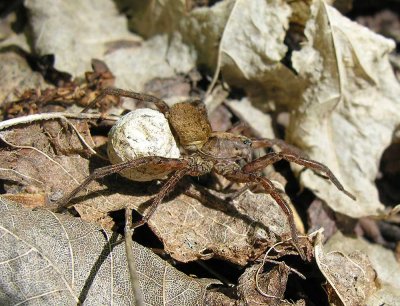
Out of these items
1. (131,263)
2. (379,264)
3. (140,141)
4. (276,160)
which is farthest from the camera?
(379,264)

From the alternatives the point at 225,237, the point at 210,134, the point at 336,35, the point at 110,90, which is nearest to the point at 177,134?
the point at 210,134

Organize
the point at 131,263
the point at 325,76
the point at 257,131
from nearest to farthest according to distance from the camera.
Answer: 1. the point at 131,263
2. the point at 325,76
3. the point at 257,131

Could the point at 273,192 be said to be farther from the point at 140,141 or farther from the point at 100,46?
the point at 100,46

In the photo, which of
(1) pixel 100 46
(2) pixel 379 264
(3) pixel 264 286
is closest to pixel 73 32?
(1) pixel 100 46

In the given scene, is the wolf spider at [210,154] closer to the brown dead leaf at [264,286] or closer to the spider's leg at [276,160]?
the spider's leg at [276,160]

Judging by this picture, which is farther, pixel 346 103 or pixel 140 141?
pixel 346 103

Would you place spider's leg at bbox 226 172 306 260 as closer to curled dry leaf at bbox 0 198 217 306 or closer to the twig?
curled dry leaf at bbox 0 198 217 306

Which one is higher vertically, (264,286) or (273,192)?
(273,192)

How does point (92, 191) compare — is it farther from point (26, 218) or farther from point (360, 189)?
point (360, 189)

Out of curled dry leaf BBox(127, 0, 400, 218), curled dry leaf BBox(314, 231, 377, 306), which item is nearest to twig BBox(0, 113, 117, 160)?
curled dry leaf BBox(127, 0, 400, 218)
